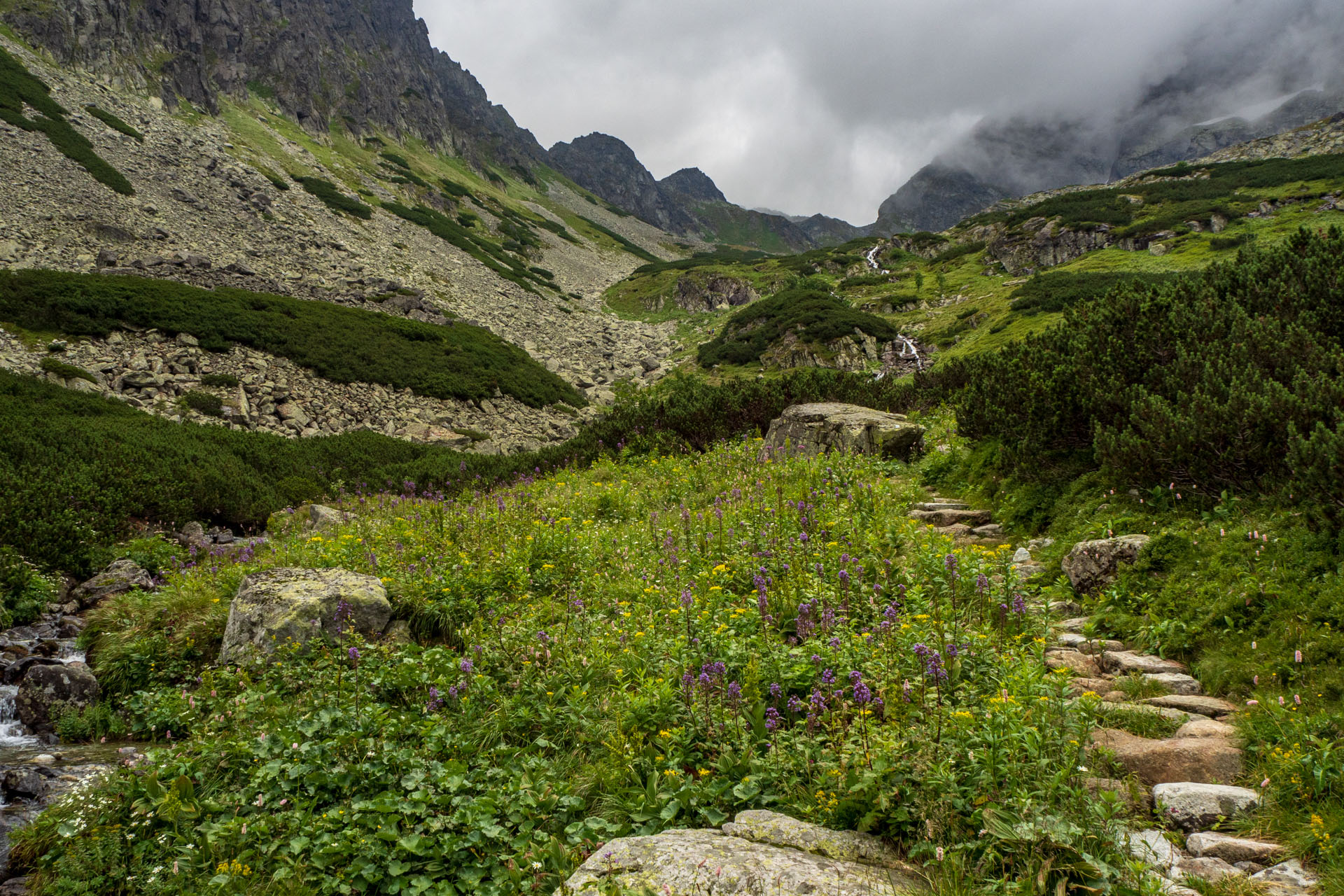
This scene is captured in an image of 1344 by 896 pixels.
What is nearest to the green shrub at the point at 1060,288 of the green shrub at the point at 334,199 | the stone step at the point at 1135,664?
the stone step at the point at 1135,664

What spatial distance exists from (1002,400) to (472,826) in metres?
9.46

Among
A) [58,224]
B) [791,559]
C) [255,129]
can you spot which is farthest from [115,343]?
[255,129]

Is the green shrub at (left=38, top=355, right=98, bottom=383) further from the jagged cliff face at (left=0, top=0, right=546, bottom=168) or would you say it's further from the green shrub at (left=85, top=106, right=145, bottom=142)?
the jagged cliff face at (left=0, top=0, right=546, bottom=168)

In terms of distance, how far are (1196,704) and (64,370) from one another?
29431 millimetres

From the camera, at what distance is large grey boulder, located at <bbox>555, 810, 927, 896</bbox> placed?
2.79 meters

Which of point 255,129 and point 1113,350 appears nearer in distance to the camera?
point 1113,350

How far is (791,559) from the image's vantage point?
6617 millimetres

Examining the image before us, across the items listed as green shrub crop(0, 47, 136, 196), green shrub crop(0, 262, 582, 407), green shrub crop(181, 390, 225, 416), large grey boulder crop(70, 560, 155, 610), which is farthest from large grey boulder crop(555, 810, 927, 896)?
green shrub crop(0, 47, 136, 196)

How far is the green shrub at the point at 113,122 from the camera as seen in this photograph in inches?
1906

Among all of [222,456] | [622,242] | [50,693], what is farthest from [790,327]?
[622,242]

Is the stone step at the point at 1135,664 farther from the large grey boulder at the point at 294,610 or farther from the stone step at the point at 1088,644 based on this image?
the large grey boulder at the point at 294,610

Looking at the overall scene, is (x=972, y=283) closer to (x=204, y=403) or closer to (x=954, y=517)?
(x=954, y=517)

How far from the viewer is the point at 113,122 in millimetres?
49000

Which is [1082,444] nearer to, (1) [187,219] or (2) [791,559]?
(2) [791,559]
